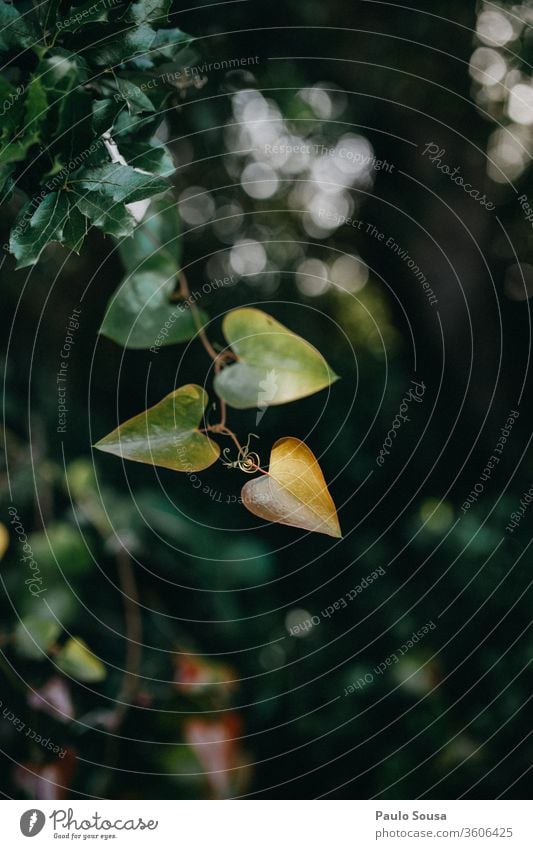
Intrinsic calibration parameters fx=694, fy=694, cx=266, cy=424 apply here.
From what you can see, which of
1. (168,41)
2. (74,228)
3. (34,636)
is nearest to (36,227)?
(74,228)

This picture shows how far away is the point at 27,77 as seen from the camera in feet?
1.14

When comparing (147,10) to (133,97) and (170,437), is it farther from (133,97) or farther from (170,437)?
(170,437)

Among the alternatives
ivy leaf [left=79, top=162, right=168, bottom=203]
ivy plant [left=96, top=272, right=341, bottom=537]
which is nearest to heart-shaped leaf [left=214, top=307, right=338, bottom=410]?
ivy plant [left=96, top=272, right=341, bottom=537]

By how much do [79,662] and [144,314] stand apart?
0.21 meters

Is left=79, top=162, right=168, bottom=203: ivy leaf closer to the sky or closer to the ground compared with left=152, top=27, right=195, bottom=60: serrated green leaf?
closer to the ground

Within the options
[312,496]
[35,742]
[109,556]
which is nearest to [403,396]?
[312,496]

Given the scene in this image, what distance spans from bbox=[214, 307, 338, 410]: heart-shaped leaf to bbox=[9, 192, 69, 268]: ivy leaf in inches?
4.5

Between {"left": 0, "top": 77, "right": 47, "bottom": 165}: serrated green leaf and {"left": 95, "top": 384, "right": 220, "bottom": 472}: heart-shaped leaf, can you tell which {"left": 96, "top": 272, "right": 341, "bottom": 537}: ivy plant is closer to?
{"left": 95, "top": 384, "right": 220, "bottom": 472}: heart-shaped leaf

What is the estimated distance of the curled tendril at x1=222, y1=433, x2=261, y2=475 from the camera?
0.42m

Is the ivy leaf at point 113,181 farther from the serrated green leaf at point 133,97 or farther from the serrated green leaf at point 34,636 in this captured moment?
the serrated green leaf at point 34,636

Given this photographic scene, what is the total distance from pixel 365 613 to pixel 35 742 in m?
0.21

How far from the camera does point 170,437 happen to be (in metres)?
0.41

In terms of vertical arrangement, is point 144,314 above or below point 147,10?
below

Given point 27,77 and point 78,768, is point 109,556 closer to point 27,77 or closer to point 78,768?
point 78,768
